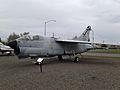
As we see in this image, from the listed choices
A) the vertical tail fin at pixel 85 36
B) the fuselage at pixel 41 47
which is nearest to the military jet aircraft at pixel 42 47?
the fuselage at pixel 41 47

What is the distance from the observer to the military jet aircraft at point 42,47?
60.3ft

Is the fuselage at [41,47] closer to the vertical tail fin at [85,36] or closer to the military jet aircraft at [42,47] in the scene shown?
the military jet aircraft at [42,47]

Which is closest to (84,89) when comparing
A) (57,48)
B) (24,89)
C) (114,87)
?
(114,87)

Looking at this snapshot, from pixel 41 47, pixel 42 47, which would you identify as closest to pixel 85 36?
pixel 42 47

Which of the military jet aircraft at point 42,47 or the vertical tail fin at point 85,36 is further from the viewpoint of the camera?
the vertical tail fin at point 85,36

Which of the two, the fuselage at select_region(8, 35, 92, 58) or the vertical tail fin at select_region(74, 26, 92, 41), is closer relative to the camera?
the fuselage at select_region(8, 35, 92, 58)

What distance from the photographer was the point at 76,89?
27.6 feet

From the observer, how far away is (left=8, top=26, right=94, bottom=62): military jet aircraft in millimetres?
18391

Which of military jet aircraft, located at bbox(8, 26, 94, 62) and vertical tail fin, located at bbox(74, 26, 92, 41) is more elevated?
vertical tail fin, located at bbox(74, 26, 92, 41)

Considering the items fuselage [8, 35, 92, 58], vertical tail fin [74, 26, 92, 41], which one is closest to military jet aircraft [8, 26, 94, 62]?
fuselage [8, 35, 92, 58]

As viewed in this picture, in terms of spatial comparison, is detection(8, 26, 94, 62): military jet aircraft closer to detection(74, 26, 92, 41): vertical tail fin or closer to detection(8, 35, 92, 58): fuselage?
detection(8, 35, 92, 58): fuselage

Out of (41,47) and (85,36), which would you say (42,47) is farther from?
(85,36)

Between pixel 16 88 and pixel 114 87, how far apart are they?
3988mm

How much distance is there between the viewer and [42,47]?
67.3 ft
